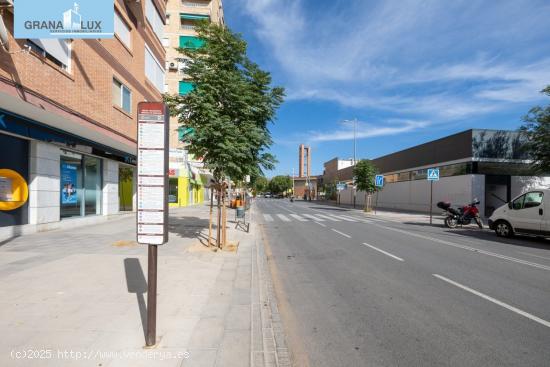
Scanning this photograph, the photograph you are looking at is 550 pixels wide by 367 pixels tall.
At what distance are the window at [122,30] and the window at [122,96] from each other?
220 centimetres

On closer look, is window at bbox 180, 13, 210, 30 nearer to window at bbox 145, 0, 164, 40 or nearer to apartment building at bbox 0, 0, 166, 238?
window at bbox 145, 0, 164, 40

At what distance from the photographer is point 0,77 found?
7.72 meters

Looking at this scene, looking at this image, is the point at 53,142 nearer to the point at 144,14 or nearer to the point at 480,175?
the point at 144,14

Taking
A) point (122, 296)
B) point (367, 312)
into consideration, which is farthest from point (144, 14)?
point (367, 312)

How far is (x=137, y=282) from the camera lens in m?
5.32

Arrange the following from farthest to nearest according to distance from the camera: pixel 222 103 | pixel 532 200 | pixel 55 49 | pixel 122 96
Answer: pixel 122 96, pixel 532 200, pixel 55 49, pixel 222 103

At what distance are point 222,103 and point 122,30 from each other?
34.4 feet

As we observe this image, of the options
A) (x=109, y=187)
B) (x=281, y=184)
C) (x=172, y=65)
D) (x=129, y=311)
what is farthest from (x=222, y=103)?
(x=281, y=184)

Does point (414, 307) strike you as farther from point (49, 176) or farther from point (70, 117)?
point (70, 117)

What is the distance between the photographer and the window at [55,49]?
9618 mm

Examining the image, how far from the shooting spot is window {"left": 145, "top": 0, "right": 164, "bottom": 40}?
18609 mm

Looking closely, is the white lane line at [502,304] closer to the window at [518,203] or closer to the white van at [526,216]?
the white van at [526,216]

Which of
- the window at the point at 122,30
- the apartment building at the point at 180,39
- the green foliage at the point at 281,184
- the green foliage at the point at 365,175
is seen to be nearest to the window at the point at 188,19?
the apartment building at the point at 180,39

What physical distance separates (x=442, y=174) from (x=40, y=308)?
3125 centimetres
